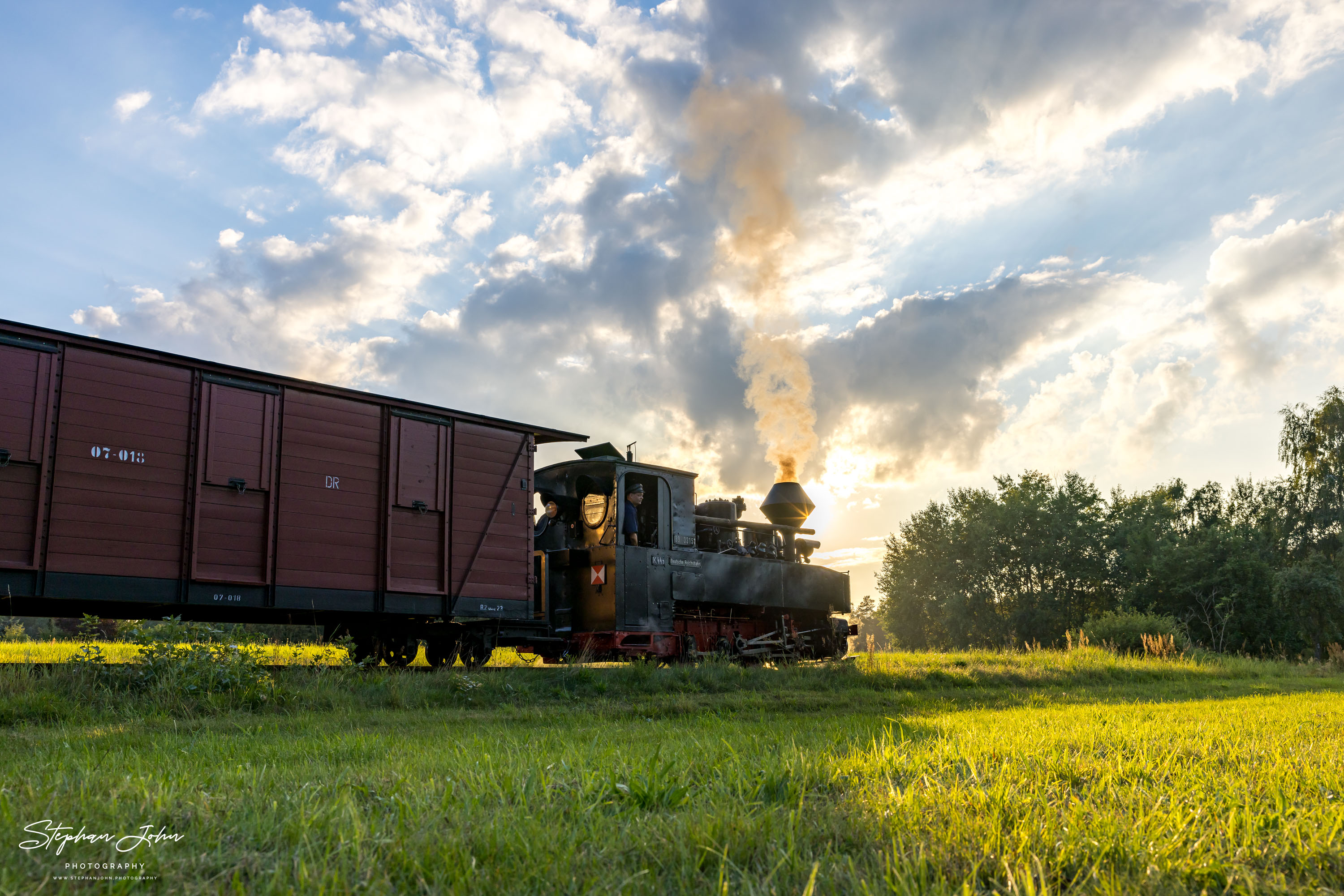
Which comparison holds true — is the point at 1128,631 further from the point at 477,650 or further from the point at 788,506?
the point at 477,650

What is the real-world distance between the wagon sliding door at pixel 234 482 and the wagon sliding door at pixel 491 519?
2843 millimetres

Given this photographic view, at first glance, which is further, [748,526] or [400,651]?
[748,526]

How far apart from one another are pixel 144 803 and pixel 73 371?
29.5ft

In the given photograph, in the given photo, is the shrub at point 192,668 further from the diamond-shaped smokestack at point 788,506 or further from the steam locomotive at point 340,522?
the diamond-shaped smokestack at point 788,506

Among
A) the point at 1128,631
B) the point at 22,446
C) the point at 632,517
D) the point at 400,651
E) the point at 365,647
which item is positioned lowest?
the point at 1128,631

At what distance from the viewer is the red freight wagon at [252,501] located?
973cm

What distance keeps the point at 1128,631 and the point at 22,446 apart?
27.9 metres

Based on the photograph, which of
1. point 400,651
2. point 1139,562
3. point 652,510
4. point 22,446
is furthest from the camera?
point 1139,562

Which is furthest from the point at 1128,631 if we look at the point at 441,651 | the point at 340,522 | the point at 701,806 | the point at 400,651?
the point at 701,806

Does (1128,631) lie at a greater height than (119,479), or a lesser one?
lesser

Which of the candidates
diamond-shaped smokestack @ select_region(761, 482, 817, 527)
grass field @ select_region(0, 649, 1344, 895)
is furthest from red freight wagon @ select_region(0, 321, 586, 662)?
diamond-shaped smokestack @ select_region(761, 482, 817, 527)

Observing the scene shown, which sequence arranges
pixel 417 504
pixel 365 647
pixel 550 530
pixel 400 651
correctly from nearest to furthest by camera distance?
1. pixel 417 504
2. pixel 365 647
3. pixel 400 651
4. pixel 550 530

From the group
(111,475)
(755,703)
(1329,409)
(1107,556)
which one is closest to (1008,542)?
(1107,556)

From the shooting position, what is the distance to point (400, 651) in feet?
46.6
